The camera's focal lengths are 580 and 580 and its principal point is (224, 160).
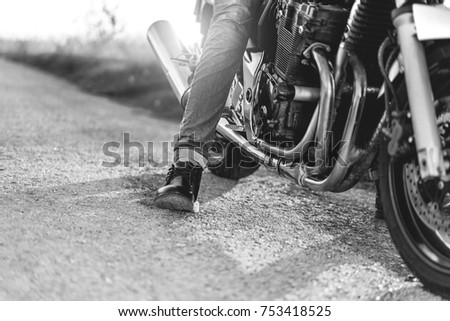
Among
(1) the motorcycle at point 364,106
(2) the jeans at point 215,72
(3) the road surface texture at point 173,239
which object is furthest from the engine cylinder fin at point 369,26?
(3) the road surface texture at point 173,239

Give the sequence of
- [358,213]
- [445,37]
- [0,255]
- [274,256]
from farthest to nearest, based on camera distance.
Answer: [358,213], [274,256], [0,255], [445,37]

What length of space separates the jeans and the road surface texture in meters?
0.29

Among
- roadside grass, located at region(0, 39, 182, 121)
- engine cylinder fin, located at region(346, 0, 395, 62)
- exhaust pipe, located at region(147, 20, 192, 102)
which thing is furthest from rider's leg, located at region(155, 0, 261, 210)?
roadside grass, located at region(0, 39, 182, 121)

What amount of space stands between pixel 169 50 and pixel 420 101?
5.52 feet

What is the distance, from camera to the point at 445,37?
4.63 feet

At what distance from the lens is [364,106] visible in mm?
1748

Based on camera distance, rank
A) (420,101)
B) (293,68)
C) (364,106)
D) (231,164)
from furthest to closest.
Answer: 1. (231,164)
2. (293,68)
3. (364,106)
4. (420,101)

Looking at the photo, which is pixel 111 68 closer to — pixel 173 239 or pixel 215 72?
pixel 215 72

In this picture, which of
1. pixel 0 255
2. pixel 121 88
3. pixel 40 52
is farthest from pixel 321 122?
pixel 40 52

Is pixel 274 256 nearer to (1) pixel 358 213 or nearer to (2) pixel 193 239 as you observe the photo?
(2) pixel 193 239

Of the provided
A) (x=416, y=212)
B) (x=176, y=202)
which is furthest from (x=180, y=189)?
(x=416, y=212)

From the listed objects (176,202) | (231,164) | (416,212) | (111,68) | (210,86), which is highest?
(210,86)

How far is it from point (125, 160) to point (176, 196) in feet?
3.44

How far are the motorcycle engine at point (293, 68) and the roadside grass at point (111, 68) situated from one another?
3.12 meters
